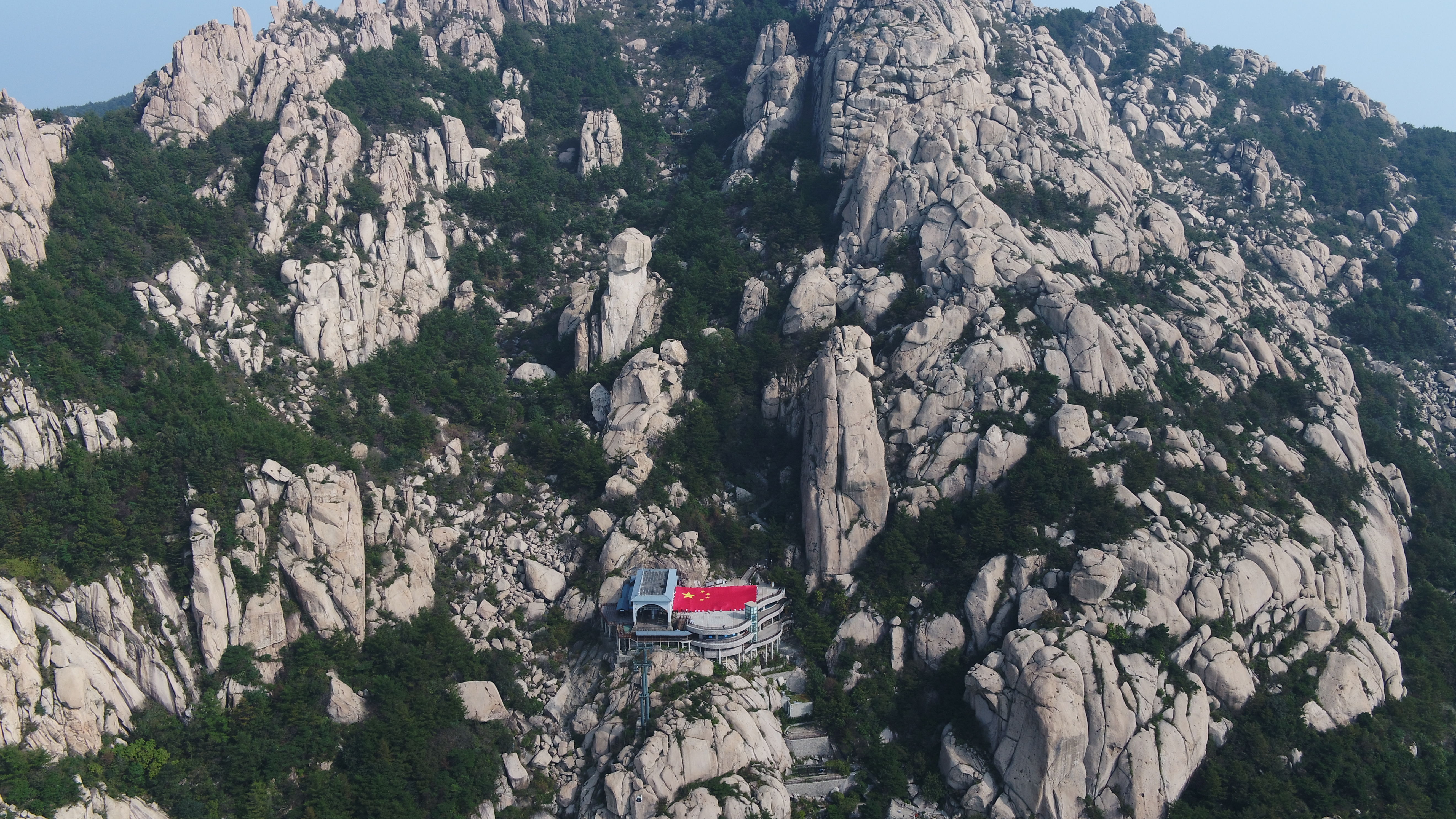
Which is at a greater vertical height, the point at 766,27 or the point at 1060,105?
the point at 766,27

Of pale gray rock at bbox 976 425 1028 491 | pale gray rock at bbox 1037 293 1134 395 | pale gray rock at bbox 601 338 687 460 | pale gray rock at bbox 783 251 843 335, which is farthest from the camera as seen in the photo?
pale gray rock at bbox 783 251 843 335

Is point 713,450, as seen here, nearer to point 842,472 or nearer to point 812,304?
point 842,472

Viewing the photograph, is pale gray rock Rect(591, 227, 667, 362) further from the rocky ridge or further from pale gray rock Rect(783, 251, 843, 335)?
the rocky ridge

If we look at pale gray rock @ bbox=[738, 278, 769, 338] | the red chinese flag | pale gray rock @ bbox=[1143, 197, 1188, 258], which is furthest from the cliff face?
the red chinese flag

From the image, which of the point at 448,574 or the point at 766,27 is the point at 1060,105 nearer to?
the point at 766,27

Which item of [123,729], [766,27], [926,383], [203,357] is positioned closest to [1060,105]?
[766,27]

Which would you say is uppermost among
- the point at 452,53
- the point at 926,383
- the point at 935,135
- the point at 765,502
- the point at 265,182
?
the point at 452,53
